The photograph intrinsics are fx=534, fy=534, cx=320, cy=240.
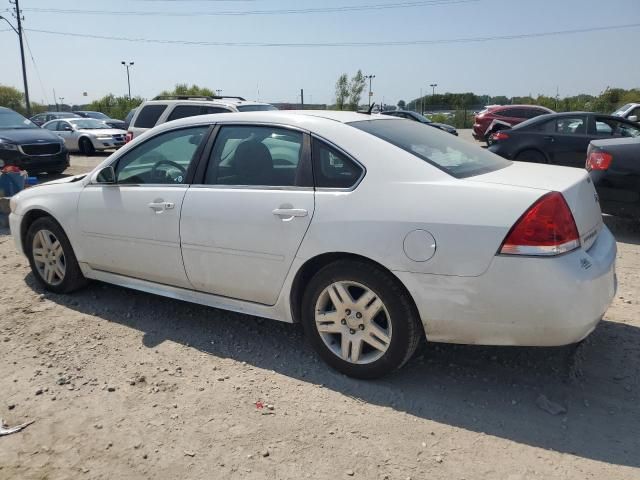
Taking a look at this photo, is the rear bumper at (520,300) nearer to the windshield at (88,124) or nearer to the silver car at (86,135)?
the silver car at (86,135)

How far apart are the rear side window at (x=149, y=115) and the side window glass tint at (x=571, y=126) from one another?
24.8ft

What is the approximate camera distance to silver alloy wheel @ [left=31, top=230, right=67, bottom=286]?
451 centimetres

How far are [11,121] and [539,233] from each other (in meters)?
13.0

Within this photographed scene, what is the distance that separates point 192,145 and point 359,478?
2482 millimetres

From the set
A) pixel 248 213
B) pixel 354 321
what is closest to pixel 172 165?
pixel 248 213

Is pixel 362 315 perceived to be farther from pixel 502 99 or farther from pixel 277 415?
pixel 502 99

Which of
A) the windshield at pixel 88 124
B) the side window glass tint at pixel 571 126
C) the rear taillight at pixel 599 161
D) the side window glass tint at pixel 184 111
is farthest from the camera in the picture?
the windshield at pixel 88 124

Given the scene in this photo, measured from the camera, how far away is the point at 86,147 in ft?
61.1

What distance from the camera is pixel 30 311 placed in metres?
4.32

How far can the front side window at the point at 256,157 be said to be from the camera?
3.31 m

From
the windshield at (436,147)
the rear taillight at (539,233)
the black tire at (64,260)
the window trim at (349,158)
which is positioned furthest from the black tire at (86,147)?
the rear taillight at (539,233)

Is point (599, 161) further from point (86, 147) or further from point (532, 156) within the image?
point (86, 147)

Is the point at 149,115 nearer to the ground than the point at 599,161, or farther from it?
farther from it

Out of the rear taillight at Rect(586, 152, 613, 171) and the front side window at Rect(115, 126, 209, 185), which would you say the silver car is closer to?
the front side window at Rect(115, 126, 209, 185)
